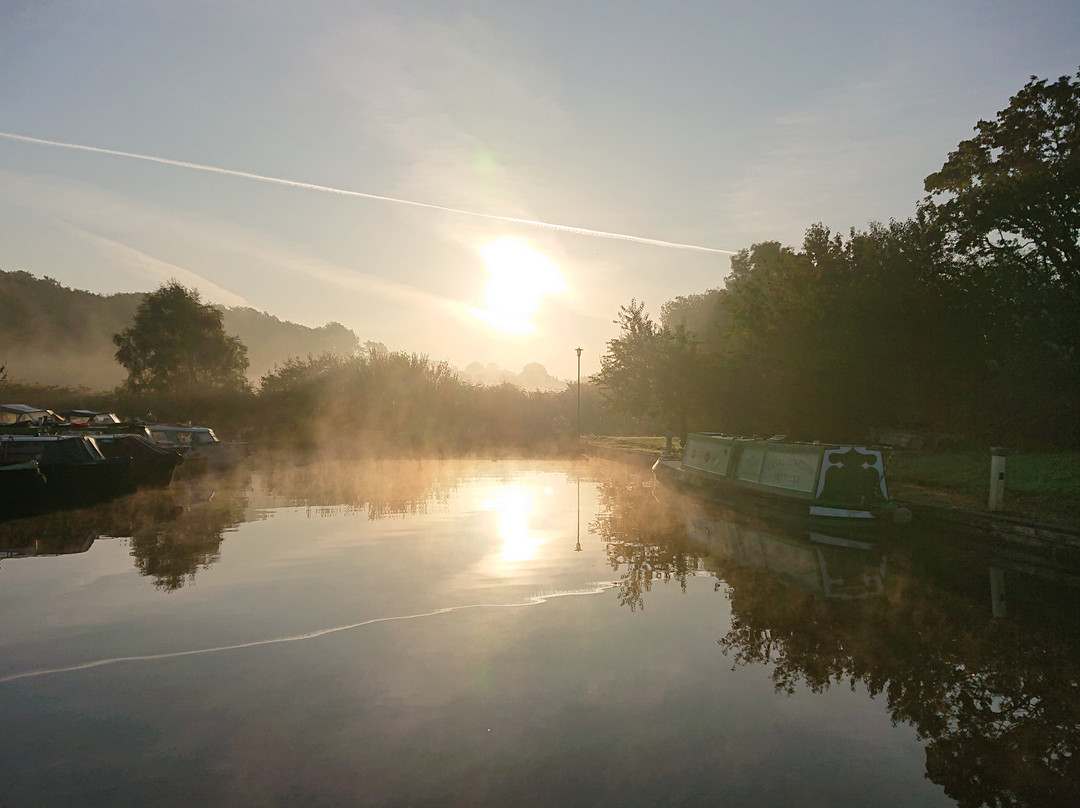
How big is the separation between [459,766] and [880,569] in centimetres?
860

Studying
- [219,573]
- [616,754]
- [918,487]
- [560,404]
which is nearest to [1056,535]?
[918,487]

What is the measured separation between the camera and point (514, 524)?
15.7 meters

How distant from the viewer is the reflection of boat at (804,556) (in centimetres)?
1020

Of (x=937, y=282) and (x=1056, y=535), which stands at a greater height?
(x=937, y=282)

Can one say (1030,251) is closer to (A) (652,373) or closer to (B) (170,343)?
(A) (652,373)

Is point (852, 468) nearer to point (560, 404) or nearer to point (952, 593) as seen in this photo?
point (952, 593)

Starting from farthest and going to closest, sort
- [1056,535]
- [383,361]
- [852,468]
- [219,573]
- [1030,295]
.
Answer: [383,361] → [1030,295] → [852,468] → [1056,535] → [219,573]

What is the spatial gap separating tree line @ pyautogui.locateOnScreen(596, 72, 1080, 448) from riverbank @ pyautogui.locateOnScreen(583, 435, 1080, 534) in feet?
7.73

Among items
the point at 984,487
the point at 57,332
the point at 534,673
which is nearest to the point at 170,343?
the point at 984,487

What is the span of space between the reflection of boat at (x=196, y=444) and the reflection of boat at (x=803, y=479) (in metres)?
20.4

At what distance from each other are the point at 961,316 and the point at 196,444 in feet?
97.1

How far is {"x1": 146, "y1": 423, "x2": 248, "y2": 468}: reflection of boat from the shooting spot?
3034 centimetres

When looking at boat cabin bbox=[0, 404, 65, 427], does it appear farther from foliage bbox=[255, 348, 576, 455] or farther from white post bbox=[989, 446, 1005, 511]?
white post bbox=[989, 446, 1005, 511]

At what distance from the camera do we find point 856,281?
84.2ft
